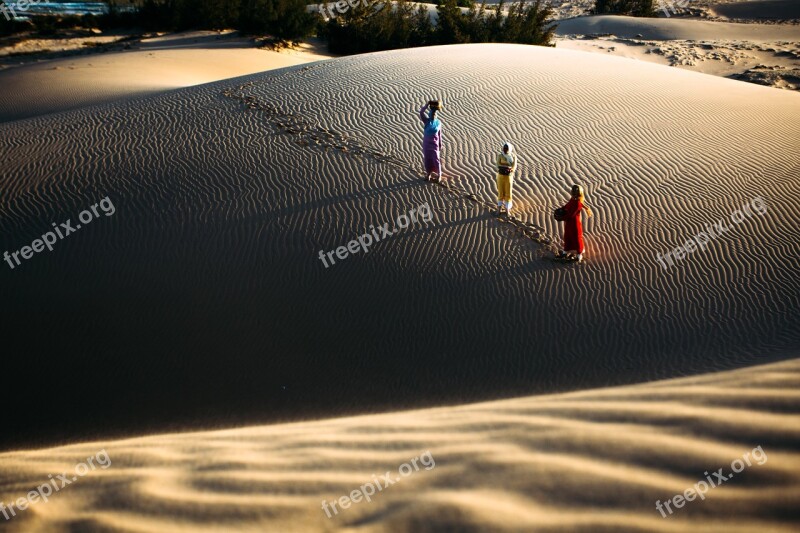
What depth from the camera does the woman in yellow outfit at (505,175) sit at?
24.2 feet

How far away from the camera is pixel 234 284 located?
6918 millimetres

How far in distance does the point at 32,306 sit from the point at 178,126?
179 inches

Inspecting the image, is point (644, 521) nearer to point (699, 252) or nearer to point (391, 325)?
point (391, 325)
